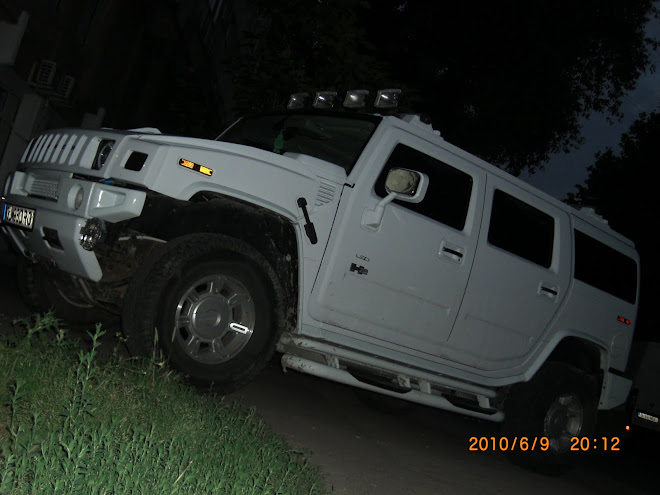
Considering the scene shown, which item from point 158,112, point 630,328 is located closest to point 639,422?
point 630,328

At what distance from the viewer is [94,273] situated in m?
4.09

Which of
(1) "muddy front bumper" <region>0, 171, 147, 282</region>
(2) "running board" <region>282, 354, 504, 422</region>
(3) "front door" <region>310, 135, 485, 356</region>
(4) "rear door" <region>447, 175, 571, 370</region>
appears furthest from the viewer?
(4) "rear door" <region>447, 175, 571, 370</region>

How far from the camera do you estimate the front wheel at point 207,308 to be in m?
3.99

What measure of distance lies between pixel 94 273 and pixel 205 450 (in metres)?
1.37

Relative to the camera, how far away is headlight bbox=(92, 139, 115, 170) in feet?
14.0

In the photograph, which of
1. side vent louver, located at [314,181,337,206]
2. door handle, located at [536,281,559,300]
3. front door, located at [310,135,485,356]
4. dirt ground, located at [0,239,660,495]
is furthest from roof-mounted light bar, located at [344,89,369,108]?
dirt ground, located at [0,239,660,495]

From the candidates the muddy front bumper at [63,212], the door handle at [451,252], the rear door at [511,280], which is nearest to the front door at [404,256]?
the door handle at [451,252]

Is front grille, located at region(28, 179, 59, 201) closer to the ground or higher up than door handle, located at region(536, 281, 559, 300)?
Result: closer to the ground

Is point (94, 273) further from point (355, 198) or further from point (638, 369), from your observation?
point (638, 369)

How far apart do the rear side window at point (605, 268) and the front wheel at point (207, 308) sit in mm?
3308

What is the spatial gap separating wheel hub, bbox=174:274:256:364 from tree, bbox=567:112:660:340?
23.6 m
